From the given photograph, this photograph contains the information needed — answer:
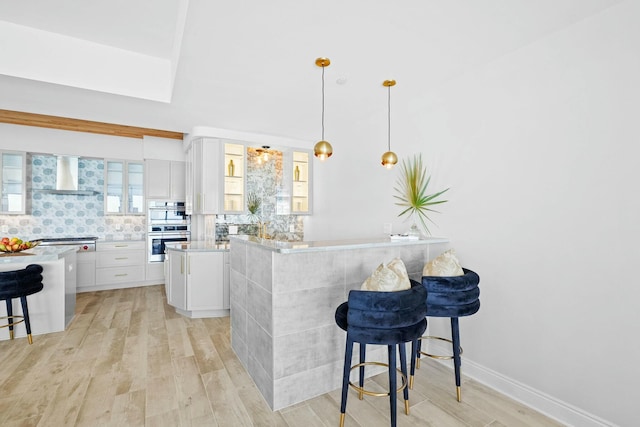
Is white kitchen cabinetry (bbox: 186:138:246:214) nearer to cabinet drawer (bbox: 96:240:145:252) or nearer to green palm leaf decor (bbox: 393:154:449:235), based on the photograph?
cabinet drawer (bbox: 96:240:145:252)

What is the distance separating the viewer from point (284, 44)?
2295 millimetres

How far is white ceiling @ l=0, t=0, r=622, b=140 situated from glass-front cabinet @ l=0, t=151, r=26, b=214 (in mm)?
1830

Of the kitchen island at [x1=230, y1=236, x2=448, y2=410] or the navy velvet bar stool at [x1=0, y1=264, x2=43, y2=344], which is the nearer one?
the kitchen island at [x1=230, y1=236, x2=448, y2=410]

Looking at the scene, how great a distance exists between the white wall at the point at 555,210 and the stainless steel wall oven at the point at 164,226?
4739mm

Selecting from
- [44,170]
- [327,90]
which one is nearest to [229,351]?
[327,90]

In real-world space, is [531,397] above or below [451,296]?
below

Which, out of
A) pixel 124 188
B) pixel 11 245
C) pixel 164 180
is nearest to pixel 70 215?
pixel 124 188

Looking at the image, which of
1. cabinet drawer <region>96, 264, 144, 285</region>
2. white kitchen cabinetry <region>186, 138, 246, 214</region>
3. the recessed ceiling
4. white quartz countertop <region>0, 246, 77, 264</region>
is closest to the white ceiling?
the recessed ceiling

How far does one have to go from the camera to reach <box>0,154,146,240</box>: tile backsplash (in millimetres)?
4977

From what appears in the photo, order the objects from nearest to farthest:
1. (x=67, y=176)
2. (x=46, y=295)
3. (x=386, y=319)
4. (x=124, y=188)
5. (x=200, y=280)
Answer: (x=386, y=319)
(x=46, y=295)
(x=200, y=280)
(x=67, y=176)
(x=124, y=188)

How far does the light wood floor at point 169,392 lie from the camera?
193 cm

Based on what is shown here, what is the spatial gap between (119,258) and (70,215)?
1175 mm

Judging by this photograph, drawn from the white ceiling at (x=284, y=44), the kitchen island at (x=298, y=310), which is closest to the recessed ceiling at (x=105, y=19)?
the white ceiling at (x=284, y=44)

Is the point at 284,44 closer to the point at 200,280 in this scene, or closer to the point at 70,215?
the point at 200,280
